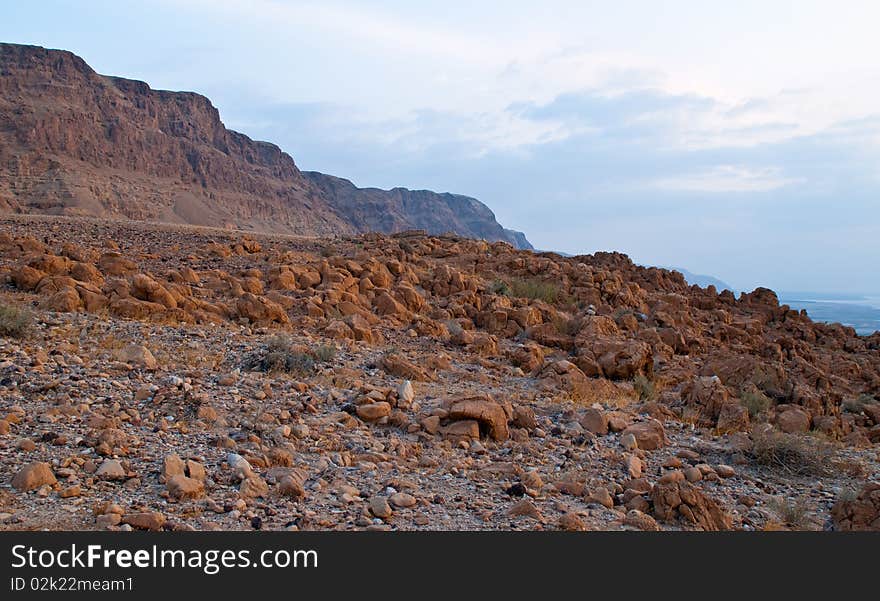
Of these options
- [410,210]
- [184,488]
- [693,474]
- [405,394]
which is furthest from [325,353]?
[410,210]

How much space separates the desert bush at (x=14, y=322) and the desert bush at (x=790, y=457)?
7.56 m

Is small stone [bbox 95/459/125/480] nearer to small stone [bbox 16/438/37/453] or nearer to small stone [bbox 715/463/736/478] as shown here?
small stone [bbox 16/438/37/453]

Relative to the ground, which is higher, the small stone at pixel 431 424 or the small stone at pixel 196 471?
the small stone at pixel 431 424

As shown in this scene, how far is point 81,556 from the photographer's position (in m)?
3.52

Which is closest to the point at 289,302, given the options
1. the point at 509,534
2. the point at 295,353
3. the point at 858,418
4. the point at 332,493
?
the point at 295,353

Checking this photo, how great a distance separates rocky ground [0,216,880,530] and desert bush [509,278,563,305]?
1.75 meters

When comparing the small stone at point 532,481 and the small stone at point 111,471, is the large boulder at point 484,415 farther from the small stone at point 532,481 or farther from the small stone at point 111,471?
the small stone at point 111,471

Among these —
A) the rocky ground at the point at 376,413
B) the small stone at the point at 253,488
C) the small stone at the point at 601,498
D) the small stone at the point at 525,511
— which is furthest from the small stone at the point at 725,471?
the small stone at the point at 253,488

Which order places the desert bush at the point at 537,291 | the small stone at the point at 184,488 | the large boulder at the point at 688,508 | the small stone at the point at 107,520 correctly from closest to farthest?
the small stone at the point at 107,520 < the small stone at the point at 184,488 < the large boulder at the point at 688,508 < the desert bush at the point at 537,291

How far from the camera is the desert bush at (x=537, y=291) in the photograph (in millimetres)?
14773

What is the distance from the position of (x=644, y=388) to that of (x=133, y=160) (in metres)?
76.1

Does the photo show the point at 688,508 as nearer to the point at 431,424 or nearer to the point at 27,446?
the point at 431,424

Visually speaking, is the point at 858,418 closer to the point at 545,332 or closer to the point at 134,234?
the point at 545,332

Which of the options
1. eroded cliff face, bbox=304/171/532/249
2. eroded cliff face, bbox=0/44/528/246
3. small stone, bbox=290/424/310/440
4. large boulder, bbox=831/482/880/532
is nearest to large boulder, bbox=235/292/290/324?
small stone, bbox=290/424/310/440
